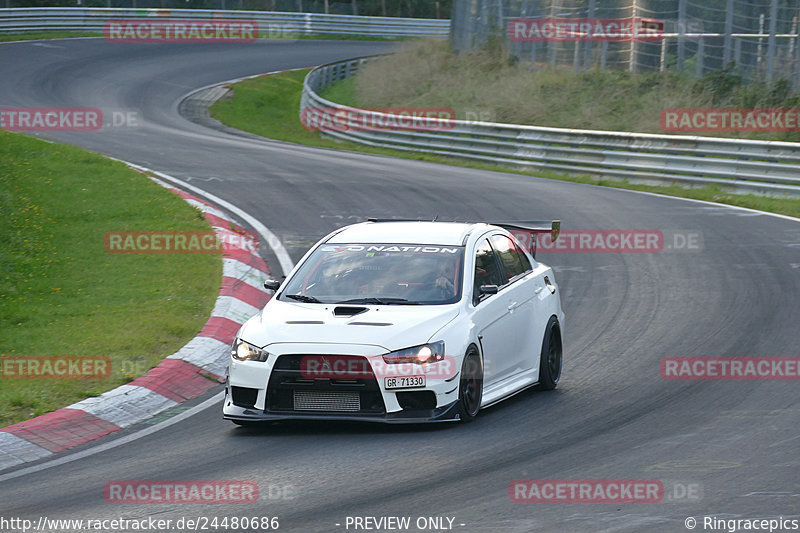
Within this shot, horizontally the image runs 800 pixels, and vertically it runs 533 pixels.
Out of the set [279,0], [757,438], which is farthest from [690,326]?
[279,0]

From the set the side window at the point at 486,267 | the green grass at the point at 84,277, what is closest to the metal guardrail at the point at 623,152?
the green grass at the point at 84,277

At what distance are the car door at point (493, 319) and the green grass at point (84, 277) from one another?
3.15 m

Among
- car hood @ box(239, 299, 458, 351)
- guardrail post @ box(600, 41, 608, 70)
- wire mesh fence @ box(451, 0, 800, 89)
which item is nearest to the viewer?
car hood @ box(239, 299, 458, 351)

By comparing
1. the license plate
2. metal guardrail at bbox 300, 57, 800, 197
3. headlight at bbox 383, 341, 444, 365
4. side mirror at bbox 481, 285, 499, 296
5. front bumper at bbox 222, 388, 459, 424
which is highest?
side mirror at bbox 481, 285, 499, 296

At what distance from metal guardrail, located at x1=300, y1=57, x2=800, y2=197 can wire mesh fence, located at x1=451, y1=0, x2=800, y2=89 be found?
15.0ft

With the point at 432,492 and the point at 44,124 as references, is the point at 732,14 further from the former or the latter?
the point at 432,492

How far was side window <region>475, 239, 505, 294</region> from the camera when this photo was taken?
30.2 ft

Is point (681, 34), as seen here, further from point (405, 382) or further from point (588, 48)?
point (405, 382)

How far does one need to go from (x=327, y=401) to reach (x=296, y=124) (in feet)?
98.4

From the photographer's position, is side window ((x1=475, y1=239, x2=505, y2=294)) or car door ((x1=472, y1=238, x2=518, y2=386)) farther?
side window ((x1=475, y1=239, x2=505, y2=294))

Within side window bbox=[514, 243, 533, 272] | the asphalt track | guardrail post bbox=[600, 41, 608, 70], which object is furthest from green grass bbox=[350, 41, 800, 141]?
side window bbox=[514, 243, 533, 272]

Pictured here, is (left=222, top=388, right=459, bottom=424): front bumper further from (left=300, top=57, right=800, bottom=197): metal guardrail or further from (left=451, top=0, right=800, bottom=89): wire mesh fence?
(left=451, top=0, right=800, bottom=89): wire mesh fence

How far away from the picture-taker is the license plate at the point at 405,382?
7.95 m

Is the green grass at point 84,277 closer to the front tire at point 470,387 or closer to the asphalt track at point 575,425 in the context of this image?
the asphalt track at point 575,425
